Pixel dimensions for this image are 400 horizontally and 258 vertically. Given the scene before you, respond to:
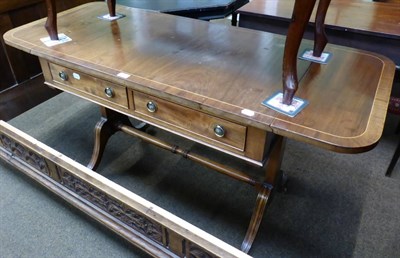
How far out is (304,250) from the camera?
1.40 m

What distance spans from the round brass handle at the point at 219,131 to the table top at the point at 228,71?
0.07 metres

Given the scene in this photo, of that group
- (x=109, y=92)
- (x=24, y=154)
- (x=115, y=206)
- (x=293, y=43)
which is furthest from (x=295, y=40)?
(x=24, y=154)

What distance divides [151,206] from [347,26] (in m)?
1.40

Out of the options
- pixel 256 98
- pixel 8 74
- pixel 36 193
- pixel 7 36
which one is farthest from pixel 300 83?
pixel 8 74

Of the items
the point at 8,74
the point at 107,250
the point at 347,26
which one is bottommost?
the point at 107,250

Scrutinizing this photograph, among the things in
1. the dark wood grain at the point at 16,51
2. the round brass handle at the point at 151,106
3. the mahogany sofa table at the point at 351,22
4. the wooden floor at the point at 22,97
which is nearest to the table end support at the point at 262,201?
the round brass handle at the point at 151,106

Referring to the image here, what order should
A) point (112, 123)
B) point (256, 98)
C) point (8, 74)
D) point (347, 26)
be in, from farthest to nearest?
point (8, 74) → point (112, 123) → point (347, 26) → point (256, 98)

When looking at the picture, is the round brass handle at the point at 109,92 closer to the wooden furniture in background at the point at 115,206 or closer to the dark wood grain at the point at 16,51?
the wooden furniture in background at the point at 115,206

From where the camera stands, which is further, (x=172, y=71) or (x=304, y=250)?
(x=304, y=250)

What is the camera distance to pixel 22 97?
242 centimetres

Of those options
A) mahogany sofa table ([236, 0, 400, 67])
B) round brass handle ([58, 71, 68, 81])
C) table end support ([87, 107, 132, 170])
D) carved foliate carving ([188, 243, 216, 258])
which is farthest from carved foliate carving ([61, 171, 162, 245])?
mahogany sofa table ([236, 0, 400, 67])

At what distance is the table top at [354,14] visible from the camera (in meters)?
1.64

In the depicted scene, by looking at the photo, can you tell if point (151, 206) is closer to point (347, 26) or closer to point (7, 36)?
point (7, 36)

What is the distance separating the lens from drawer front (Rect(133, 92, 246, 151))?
3.32ft
